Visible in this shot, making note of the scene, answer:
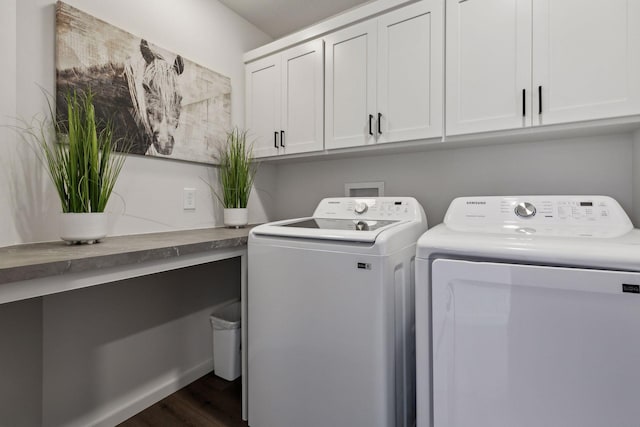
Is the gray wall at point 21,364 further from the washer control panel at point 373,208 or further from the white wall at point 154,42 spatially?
the washer control panel at point 373,208

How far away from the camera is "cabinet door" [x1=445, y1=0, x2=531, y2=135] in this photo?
1.30m

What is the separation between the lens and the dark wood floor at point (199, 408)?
1534mm

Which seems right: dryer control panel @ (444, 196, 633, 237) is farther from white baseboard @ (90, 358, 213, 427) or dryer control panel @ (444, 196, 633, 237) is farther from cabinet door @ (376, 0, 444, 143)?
white baseboard @ (90, 358, 213, 427)

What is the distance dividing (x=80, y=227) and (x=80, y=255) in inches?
11.0

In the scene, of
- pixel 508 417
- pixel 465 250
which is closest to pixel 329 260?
pixel 465 250

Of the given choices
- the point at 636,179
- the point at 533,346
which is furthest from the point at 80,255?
the point at 636,179

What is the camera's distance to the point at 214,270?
2.08m

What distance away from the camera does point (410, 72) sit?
1569 mm

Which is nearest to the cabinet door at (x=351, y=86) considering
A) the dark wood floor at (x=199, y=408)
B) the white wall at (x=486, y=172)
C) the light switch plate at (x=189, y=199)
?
the white wall at (x=486, y=172)

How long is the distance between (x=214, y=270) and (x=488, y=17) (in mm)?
2110

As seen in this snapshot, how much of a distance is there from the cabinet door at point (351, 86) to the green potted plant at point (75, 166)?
3.91ft

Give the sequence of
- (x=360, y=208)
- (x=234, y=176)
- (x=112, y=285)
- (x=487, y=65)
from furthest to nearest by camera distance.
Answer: (x=234, y=176), (x=360, y=208), (x=112, y=285), (x=487, y=65)

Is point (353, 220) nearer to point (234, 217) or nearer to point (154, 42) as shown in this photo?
point (234, 217)

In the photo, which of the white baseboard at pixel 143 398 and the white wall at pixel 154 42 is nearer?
the white wall at pixel 154 42
